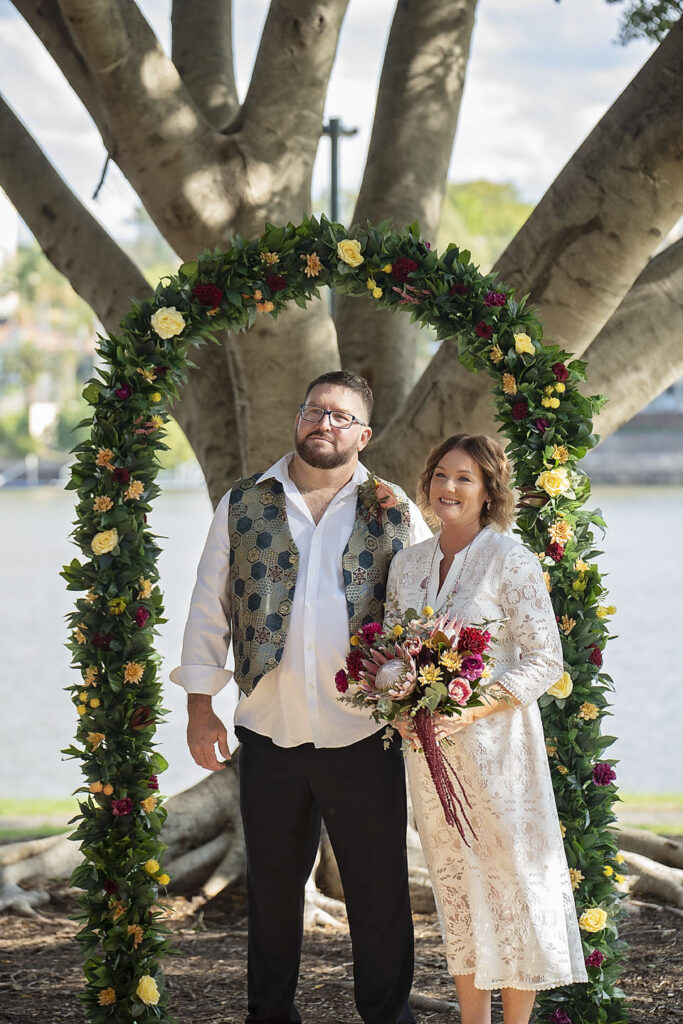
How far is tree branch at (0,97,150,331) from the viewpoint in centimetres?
588

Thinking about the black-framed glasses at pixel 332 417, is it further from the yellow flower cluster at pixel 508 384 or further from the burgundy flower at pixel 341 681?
the burgundy flower at pixel 341 681

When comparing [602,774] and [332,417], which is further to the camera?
[602,774]

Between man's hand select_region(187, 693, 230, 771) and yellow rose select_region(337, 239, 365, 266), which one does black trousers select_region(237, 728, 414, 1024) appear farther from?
yellow rose select_region(337, 239, 365, 266)

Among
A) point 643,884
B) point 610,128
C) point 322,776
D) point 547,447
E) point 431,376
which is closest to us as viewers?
point 322,776

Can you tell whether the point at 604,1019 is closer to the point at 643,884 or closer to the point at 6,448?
the point at 643,884

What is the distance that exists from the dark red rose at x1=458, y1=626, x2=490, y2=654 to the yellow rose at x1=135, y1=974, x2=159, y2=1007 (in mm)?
1661

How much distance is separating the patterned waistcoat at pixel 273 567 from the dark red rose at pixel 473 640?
48 cm

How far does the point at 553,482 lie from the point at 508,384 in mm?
373

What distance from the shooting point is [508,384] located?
157 inches

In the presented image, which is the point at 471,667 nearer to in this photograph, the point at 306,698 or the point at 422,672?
the point at 422,672

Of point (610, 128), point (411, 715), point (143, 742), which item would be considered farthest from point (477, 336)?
point (143, 742)

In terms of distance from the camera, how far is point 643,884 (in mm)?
5715

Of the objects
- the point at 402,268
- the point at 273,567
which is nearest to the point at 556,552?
the point at 273,567

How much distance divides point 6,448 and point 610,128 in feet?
134
